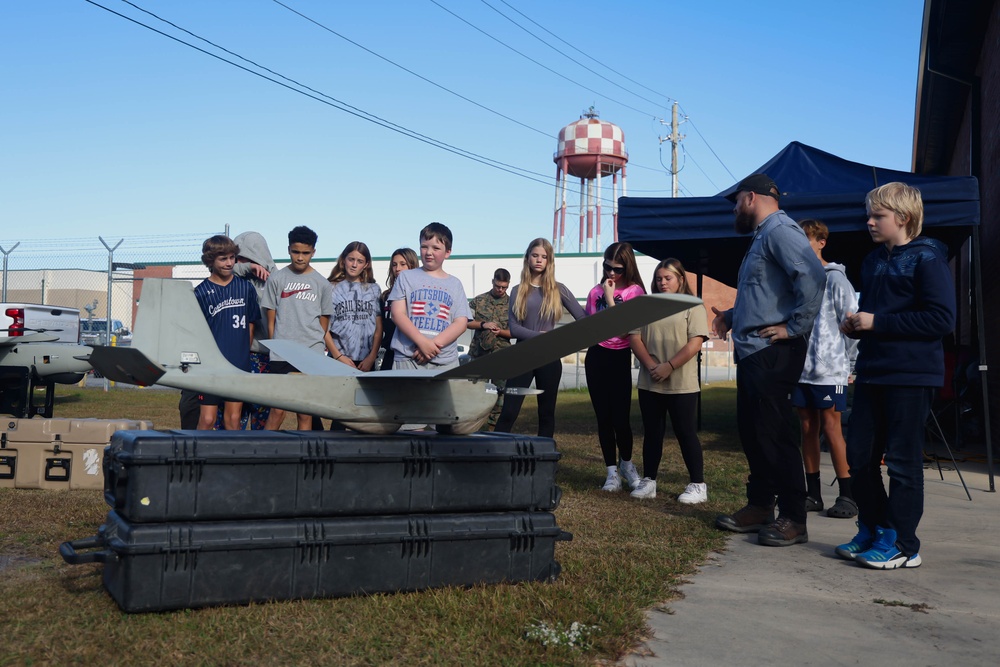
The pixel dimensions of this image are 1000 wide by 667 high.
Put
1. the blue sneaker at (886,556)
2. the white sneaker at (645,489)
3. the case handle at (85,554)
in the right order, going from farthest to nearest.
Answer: the white sneaker at (645,489), the blue sneaker at (886,556), the case handle at (85,554)

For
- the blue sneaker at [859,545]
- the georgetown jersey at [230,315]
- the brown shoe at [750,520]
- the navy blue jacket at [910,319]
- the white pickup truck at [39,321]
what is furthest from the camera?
the white pickup truck at [39,321]

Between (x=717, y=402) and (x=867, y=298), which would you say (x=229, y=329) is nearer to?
(x=867, y=298)

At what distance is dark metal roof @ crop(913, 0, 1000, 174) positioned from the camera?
10977 millimetres

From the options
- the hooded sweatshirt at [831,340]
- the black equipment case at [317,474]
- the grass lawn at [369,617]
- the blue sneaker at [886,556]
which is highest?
the hooded sweatshirt at [831,340]

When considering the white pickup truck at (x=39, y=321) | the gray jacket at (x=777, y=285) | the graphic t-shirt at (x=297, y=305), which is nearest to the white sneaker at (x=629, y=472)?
the gray jacket at (x=777, y=285)

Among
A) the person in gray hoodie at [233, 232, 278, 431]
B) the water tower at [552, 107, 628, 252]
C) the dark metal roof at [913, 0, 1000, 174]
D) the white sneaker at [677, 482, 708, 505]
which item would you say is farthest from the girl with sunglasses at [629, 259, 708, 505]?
the water tower at [552, 107, 628, 252]

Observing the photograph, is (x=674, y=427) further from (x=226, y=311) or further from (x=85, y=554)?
(x=85, y=554)

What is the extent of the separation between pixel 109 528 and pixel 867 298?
3.67 metres

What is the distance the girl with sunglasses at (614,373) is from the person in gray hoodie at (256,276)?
2433 millimetres

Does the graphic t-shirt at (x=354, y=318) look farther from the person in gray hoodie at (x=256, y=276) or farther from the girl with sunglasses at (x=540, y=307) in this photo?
the girl with sunglasses at (x=540, y=307)

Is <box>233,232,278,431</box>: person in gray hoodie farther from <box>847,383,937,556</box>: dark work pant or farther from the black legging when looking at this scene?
<box>847,383,937,556</box>: dark work pant

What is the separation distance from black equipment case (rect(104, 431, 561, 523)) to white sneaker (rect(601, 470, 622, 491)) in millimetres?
2462

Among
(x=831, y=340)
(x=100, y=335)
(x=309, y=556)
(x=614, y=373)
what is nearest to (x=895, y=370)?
(x=831, y=340)

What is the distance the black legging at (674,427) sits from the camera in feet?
18.9
